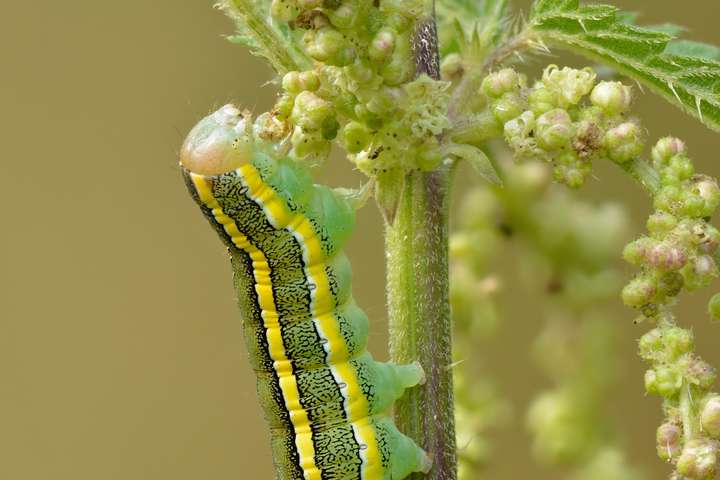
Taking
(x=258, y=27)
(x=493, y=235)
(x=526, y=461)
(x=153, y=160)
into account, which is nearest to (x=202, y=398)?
(x=153, y=160)

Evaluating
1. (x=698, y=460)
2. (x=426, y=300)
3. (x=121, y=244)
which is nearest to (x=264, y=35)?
(x=426, y=300)

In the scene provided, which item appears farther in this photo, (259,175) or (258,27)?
(259,175)

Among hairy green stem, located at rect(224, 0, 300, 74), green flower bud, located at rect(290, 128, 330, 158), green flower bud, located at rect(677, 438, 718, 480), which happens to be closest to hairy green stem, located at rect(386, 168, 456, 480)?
green flower bud, located at rect(290, 128, 330, 158)

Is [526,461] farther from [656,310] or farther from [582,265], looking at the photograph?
[656,310]

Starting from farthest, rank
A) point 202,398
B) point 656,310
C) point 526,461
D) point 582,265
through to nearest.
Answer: point 202,398
point 526,461
point 582,265
point 656,310

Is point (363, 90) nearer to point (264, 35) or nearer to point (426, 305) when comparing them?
point (264, 35)

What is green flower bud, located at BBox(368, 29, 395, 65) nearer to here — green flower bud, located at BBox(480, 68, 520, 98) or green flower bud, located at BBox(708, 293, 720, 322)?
green flower bud, located at BBox(480, 68, 520, 98)
